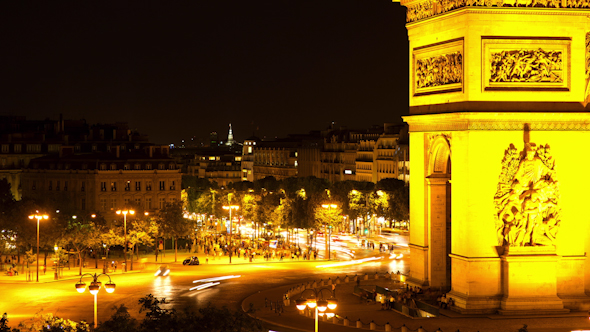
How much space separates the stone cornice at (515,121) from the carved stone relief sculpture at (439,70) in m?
1.37

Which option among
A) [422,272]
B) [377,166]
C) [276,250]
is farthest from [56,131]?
[422,272]

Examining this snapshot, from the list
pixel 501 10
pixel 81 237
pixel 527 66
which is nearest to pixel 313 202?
pixel 81 237

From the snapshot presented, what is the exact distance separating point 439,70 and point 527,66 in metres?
3.15

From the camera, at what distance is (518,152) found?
3462 cm

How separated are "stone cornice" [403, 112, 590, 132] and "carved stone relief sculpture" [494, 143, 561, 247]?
2.34 feet

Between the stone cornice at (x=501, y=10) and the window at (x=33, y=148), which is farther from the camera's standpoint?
the window at (x=33, y=148)

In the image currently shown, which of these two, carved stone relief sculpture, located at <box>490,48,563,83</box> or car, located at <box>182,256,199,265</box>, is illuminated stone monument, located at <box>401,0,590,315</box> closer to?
carved stone relief sculpture, located at <box>490,48,563,83</box>

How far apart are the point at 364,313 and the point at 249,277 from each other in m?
18.9

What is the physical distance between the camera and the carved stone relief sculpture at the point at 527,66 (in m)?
34.7

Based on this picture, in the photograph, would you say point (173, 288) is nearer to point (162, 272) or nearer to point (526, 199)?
point (162, 272)

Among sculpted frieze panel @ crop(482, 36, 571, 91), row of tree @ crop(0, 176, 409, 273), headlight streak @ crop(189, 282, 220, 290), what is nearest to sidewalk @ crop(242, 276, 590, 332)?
sculpted frieze panel @ crop(482, 36, 571, 91)

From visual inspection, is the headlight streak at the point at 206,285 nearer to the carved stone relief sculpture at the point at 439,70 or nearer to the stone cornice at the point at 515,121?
the carved stone relief sculpture at the point at 439,70

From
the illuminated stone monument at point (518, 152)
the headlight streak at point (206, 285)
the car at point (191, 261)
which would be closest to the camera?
the illuminated stone monument at point (518, 152)

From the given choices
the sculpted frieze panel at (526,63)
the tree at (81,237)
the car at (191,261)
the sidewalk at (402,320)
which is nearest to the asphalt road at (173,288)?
the car at (191,261)
